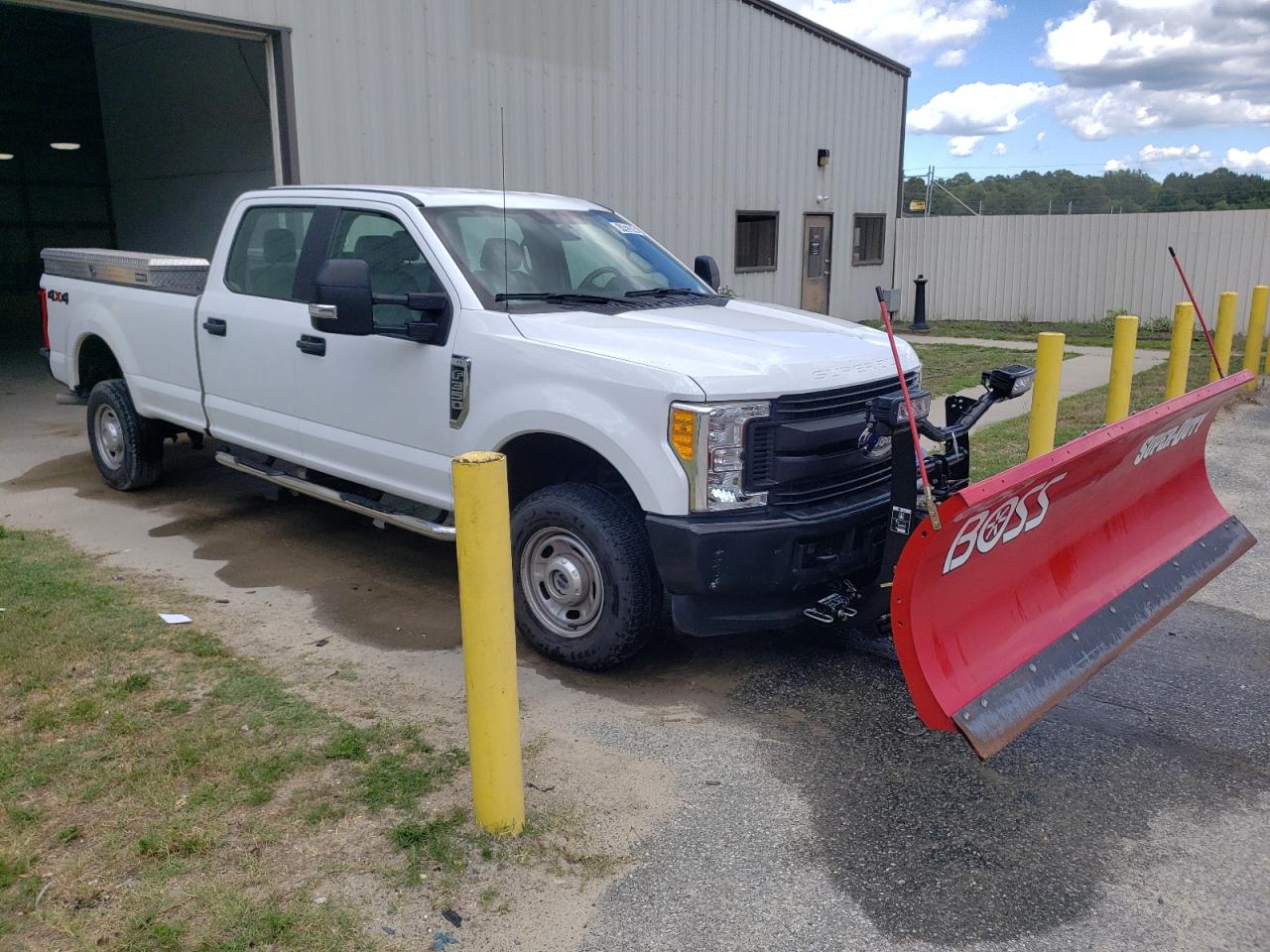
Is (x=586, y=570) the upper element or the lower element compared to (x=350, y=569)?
upper

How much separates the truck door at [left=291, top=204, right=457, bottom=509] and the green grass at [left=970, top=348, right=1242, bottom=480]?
421cm

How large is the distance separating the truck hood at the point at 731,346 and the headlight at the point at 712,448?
0.07 metres

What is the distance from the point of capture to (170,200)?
50.5 feet

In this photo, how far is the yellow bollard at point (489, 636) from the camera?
10.4 feet

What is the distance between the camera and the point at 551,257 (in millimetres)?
5418

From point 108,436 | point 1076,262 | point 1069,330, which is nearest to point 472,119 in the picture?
point 108,436

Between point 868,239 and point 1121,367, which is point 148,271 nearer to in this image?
point 1121,367

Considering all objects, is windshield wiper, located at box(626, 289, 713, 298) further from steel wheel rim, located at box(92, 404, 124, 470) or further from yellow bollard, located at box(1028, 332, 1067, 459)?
steel wheel rim, located at box(92, 404, 124, 470)

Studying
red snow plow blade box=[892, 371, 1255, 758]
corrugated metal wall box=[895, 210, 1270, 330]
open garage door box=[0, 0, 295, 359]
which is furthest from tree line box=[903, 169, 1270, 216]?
red snow plow blade box=[892, 371, 1255, 758]

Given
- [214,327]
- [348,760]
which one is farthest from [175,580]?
[348,760]

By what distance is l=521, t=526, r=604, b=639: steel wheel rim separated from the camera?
14.7 ft

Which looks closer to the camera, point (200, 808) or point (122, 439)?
point (200, 808)

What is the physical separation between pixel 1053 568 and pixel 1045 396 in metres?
3.22

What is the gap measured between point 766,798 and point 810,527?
1.05 meters
